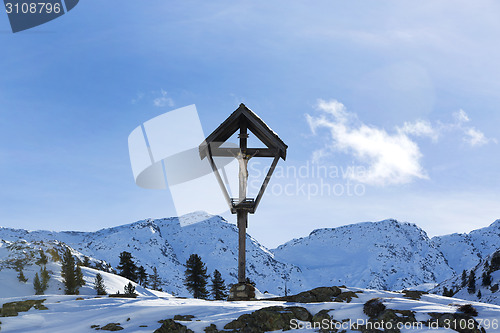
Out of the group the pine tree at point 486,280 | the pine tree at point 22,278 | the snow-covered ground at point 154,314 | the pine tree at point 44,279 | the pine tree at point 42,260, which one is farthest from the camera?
the pine tree at point 486,280

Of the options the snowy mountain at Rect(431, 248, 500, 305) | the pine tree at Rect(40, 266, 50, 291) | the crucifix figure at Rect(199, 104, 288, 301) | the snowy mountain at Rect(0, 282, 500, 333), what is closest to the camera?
the snowy mountain at Rect(0, 282, 500, 333)

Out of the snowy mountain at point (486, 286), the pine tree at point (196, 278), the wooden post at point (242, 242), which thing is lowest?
the snowy mountain at point (486, 286)

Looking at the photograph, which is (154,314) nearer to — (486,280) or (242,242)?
(242,242)

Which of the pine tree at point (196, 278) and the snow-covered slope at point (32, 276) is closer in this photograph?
the pine tree at point (196, 278)

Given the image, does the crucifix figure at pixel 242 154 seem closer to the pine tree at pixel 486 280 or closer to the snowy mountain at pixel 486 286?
the snowy mountain at pixel 486 286

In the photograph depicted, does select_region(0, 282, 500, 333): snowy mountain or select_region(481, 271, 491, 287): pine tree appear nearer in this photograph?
select_region(0, 282, 500, 333): snowy mountain

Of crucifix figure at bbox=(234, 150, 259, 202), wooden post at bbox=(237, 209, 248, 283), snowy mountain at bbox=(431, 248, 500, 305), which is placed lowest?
snowy mountain at bbox=(431, 248, 500, 305)

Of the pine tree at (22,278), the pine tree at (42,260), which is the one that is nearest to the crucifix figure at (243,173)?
the pine tree at (22,278)

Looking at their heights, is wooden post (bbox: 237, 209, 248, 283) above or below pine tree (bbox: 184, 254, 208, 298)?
above

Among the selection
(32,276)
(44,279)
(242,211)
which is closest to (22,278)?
(32,276)

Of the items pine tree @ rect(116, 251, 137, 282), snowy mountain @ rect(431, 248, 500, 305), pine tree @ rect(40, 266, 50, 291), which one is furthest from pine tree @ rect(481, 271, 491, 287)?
pine tree @ rect(40, 266, 50, 291)

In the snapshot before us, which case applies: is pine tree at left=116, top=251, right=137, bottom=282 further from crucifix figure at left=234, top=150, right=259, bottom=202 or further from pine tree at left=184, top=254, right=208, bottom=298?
crucifix figure at left=234, top=150, right=259, bottom=202

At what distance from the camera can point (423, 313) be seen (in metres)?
10.2

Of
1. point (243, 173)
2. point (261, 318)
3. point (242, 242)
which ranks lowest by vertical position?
point (261, 318)
